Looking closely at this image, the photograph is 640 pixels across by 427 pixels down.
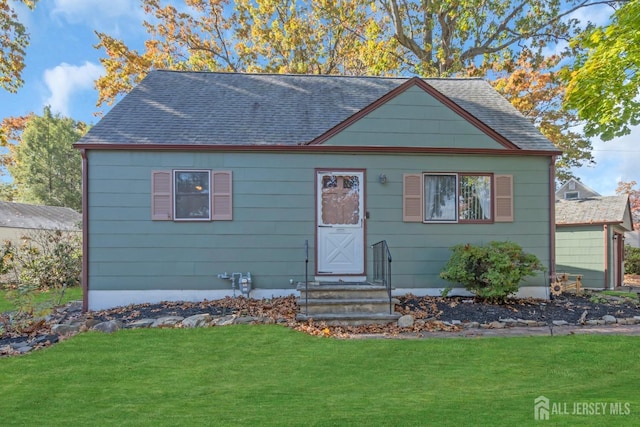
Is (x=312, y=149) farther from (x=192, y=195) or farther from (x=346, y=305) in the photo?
(x=346, y=305)

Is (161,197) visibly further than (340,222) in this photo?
No

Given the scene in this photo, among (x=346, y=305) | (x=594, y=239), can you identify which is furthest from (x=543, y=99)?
(x=346, y=305)

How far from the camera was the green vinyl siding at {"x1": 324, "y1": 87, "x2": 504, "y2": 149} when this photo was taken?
787 centimetres

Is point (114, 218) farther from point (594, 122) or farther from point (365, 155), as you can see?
point (594, 122)

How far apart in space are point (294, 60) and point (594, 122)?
12761 mm

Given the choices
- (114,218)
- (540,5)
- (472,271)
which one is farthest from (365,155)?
(540,5)

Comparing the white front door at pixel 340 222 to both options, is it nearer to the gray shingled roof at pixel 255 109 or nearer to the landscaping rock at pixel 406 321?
the gray shingled roof at pixel 255 109

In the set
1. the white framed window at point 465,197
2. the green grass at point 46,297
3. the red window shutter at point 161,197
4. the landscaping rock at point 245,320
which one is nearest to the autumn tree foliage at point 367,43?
the white framed window at point 465,197

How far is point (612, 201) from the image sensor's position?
1352 cm

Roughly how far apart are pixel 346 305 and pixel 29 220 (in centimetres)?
1581

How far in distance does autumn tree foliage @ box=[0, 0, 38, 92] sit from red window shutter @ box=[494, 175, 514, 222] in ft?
48.8

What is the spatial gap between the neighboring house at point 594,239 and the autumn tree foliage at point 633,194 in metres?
15.6

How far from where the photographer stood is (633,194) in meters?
28.7

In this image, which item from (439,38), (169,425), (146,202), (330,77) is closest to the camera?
(169,425)
